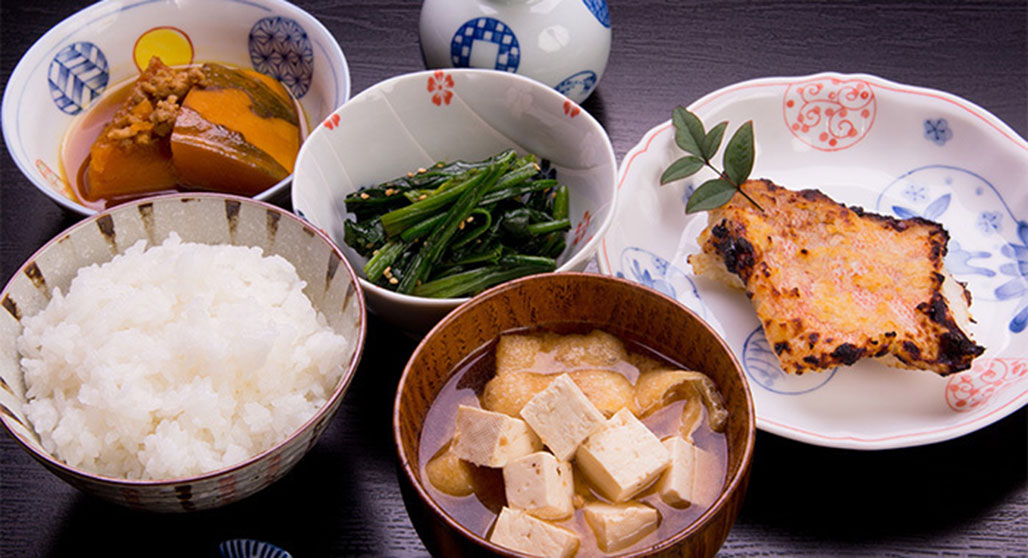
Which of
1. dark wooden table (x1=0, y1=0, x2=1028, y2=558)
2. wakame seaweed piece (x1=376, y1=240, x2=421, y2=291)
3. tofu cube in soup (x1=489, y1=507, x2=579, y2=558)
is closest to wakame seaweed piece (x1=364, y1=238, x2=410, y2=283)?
wakame seaweed piece (x1=376, y1=240, x2=421, y2=291)

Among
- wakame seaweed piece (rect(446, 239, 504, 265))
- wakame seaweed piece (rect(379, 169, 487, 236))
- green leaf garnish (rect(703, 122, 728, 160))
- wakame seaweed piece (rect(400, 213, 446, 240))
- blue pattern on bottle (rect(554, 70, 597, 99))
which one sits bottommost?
wakame seaweed piece (rect(446, 239, 504, 265))

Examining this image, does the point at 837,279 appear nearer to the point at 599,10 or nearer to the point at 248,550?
the point at 599,10

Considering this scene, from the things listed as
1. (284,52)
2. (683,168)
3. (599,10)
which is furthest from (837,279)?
(284,52)

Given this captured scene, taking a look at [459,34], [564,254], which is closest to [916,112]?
[564,254]

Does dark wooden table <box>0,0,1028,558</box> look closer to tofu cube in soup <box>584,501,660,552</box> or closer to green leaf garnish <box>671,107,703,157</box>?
tofu cube in soup <box>584,501,660,552</box>

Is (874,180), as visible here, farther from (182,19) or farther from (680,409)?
(182,19)
